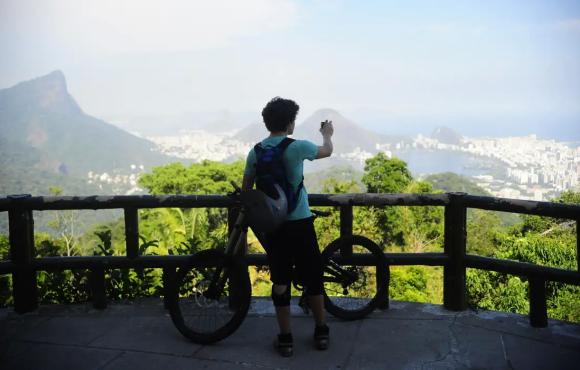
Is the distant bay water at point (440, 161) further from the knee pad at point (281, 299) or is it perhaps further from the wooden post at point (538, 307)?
the knee pad at point (281, 299)

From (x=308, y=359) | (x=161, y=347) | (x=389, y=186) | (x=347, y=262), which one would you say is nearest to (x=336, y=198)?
(x=347, y=262)

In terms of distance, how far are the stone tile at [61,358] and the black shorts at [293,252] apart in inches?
49.7

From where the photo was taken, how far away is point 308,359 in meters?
3.98

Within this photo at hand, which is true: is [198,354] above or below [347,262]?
below

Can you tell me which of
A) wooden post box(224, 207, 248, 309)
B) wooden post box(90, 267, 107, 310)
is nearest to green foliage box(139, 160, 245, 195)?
wooden post box(90, 267, 107, 310)

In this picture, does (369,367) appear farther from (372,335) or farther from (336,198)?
(336,198)

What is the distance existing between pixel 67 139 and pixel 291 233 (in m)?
193

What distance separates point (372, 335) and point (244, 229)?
4.04 feet

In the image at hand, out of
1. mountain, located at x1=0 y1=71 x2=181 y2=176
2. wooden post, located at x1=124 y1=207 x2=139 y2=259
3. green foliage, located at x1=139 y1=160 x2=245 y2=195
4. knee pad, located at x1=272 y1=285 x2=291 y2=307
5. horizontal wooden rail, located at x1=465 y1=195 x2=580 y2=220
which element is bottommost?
green foliage, located at x1=139 y1=160 x2=245 y2=195

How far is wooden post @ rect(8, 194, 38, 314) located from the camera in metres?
4.95

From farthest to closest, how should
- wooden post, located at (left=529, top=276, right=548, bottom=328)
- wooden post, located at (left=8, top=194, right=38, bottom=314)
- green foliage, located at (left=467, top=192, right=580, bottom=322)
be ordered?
green foliage, located at (left=467, top=192, right=580, bottom=322) → wooden post, located at (left=8, top=194, right=38, bottom=314) → wooden post, located at (left=529, top=276, right=548, bottom=328)

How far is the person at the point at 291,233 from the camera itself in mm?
3879

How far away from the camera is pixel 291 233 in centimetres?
395

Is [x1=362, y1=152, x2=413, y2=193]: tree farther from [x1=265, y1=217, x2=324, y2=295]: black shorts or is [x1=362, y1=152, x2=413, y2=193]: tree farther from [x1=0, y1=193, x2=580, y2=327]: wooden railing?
[x1=265, y1=217, x2=324, y2=295]: black shorts
